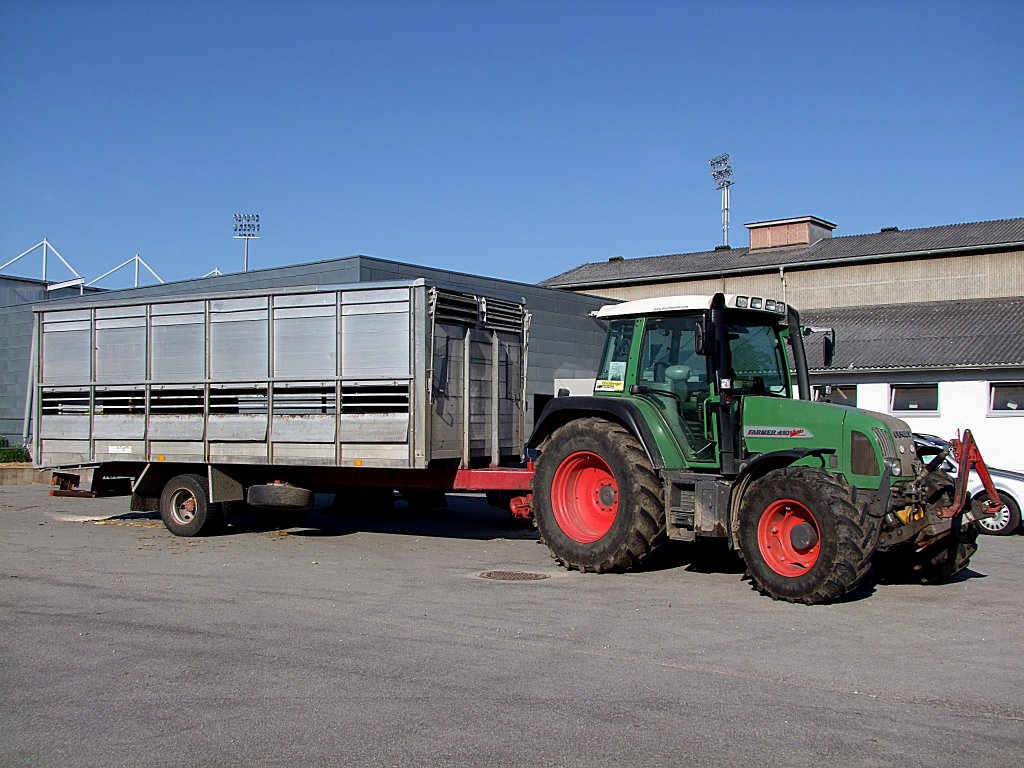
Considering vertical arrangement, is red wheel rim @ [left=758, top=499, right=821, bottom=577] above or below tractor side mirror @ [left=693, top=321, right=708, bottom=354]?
below

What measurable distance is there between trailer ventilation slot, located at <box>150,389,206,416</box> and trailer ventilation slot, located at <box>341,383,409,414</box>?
8.12 ft

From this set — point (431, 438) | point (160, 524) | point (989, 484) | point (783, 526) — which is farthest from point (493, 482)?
point (160, 524)

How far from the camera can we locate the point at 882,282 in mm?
32531

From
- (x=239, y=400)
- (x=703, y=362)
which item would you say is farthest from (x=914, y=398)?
(x=239, y=400)

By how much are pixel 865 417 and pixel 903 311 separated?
22218 millimetres

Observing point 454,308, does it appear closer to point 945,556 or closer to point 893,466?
point 893,466

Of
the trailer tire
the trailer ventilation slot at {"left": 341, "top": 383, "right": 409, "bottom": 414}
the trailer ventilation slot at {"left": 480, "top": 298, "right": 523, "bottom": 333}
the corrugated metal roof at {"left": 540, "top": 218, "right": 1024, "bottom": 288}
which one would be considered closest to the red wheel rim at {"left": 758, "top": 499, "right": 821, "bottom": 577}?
the trailer ventilation slot at {"left": 341, "top": 383, "right": 409, "bottom": 414}

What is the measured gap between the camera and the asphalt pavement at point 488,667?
17.3 ft

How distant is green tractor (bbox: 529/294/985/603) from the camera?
919 centimetres

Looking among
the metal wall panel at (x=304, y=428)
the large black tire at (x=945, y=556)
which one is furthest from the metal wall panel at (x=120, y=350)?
the large black tire at (x=945, y=556)

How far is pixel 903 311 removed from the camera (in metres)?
30.0

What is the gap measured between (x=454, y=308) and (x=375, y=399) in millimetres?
1529

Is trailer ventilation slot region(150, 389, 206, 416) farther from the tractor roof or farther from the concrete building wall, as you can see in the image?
the concrete building wall

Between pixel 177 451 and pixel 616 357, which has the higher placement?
pixel 616 357
